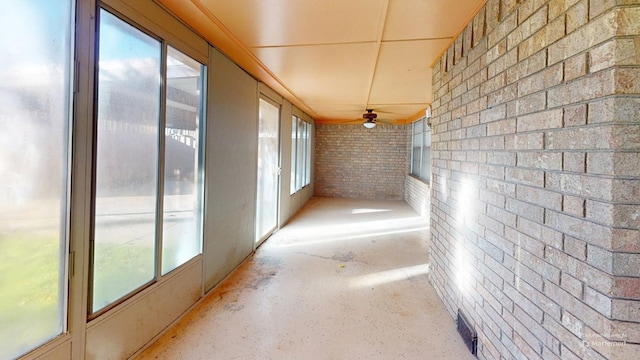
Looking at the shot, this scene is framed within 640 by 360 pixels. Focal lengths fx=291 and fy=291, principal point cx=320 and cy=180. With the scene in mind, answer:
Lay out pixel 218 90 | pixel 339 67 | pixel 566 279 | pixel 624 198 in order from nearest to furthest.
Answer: pixel 624 198, pixel 566 279, pixel 218 90, pixel 339 67

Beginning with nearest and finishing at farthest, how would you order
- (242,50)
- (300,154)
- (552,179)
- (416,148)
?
(552,179), (242,50), (300,154), (416,148)

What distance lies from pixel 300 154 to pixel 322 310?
16.1ft

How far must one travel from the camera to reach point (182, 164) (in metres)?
2.48

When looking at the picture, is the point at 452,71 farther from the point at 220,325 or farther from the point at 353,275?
the point at 220,325

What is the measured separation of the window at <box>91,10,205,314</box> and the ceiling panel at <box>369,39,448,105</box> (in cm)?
191

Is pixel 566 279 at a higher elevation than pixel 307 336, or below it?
higher

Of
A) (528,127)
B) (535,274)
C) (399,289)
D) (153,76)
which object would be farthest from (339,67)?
(535,274)

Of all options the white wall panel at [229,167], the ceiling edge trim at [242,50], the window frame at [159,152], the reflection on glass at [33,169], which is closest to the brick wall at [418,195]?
the ceiling edge trim at [242,50]

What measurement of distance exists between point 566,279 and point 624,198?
40cm

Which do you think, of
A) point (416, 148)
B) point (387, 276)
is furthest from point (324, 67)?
point (416, 148)

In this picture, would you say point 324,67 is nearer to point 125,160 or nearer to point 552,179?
point 125,160

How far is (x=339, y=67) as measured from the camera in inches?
135

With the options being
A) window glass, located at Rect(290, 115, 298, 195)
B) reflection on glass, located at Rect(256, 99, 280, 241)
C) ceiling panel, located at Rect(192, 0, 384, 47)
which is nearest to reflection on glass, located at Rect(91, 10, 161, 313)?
ceiling panel, located at Rect(192, 0, 384, 47)

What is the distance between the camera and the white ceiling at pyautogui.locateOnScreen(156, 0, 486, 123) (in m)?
2.05
